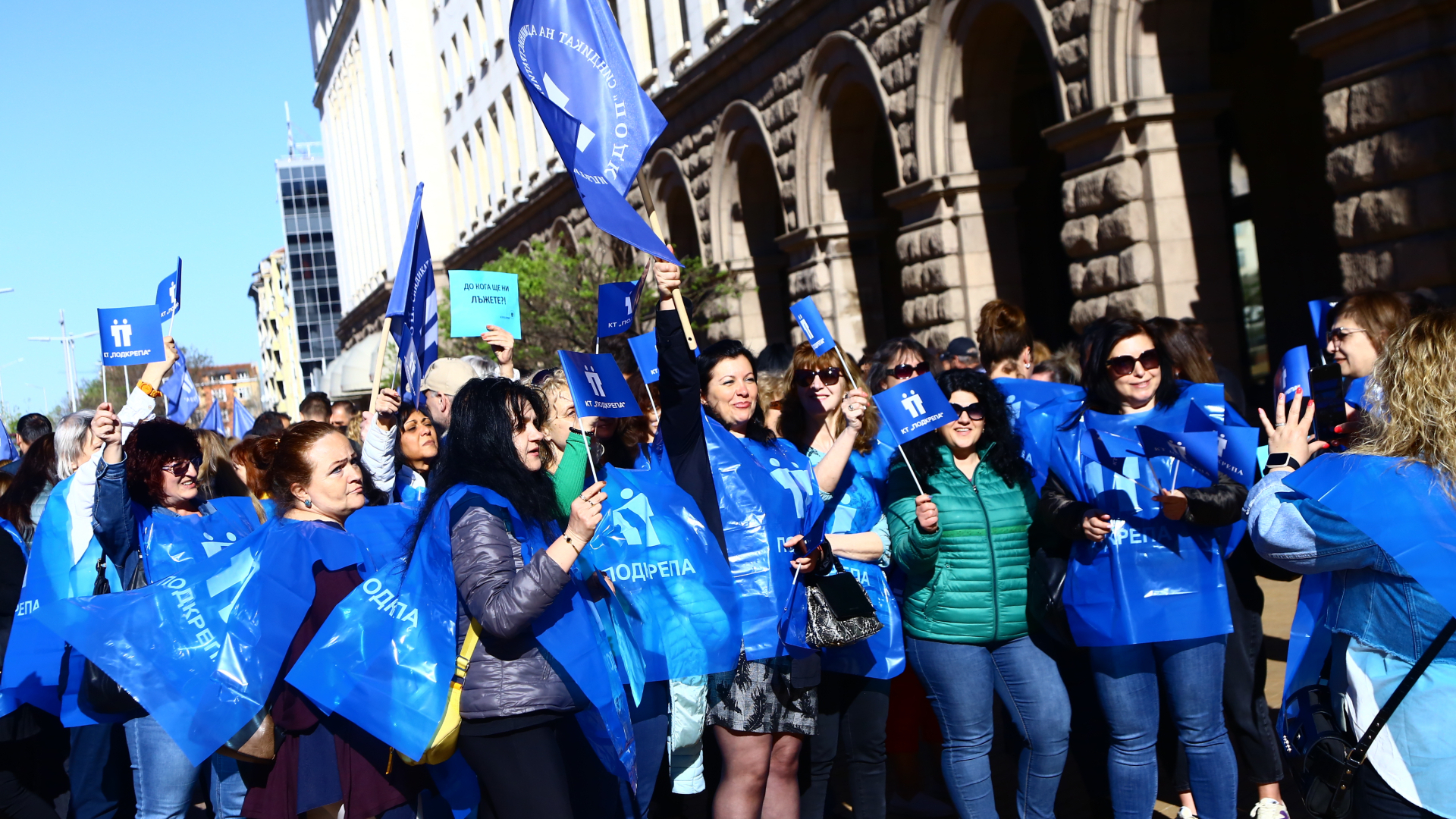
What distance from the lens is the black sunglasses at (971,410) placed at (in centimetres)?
495

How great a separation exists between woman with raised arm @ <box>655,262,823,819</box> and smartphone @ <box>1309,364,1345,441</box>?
1.78m

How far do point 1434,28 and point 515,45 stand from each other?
235 inches

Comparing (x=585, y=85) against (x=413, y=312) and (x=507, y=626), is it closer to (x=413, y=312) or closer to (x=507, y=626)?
(x=413, y=312)

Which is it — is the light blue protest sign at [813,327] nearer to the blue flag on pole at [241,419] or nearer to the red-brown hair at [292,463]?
the red-brown hair at [292,463]

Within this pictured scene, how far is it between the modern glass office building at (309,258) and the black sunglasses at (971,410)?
8482 cm

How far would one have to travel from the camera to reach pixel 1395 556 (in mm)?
2791

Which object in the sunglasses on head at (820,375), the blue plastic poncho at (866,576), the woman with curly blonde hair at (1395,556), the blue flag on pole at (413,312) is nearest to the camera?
the woman with curly blonde hair at (1395,556)

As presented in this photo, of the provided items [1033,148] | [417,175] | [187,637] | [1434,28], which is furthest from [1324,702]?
[417,175]

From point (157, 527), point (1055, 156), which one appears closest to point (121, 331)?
point (157, 527)

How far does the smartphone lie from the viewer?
443cm

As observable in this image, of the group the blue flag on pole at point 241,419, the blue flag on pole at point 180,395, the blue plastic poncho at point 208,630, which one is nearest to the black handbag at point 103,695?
the blue plastic poncho at point 208,630

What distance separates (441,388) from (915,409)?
2.85 meters

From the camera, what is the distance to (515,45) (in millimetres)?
4988

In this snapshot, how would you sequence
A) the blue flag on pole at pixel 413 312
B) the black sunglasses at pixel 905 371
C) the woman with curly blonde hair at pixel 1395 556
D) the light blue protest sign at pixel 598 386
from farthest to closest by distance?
the blue flag on pole at pixel 413 312
the black sunglasses at pixel 905 371
the light blue protest sign at pixel 598 386
the woman with curly blonde hair at pixel 1395 556
